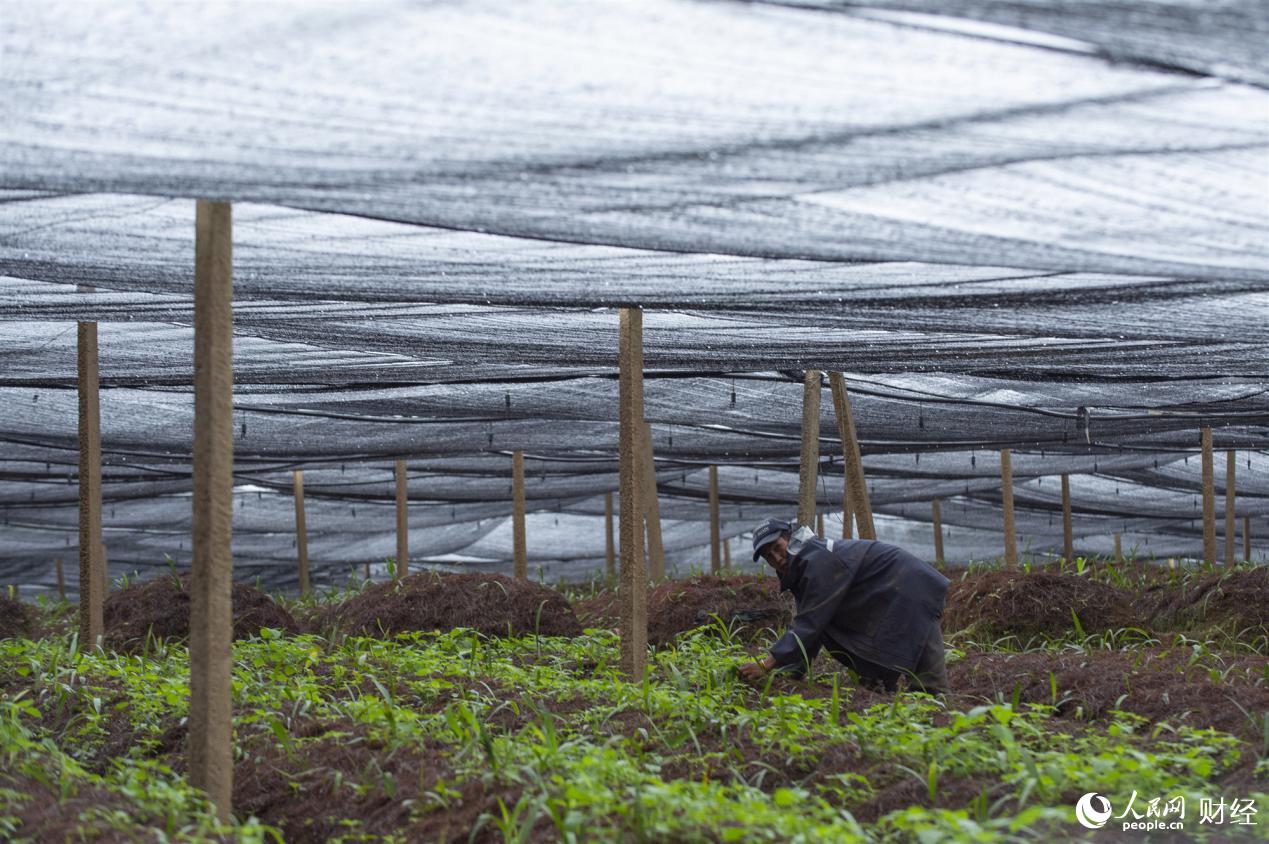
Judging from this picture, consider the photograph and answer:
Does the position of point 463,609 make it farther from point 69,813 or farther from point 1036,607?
point 69,813

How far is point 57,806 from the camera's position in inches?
145

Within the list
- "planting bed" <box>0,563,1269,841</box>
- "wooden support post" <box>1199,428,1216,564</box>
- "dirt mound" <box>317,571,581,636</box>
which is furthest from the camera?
"wooden support post" <box>1199,428,1216,564</box>

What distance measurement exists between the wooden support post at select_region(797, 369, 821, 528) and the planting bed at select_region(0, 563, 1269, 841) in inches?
48.2

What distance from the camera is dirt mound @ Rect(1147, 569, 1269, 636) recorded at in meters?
8.12

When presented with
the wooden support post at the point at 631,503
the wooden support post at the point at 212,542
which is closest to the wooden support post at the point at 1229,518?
the wooden support post at the point at 631,503

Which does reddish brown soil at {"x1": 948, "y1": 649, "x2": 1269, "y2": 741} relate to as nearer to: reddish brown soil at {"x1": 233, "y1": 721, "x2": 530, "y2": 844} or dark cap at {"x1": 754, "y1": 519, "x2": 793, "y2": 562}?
dark cap at {"x1": 754, "y1": 519, "x2": 793, "y2": 562}

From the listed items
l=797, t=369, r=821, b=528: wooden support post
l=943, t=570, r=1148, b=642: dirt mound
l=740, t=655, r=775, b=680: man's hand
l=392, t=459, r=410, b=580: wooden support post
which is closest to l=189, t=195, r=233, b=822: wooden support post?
l=740, t=655, r=775, b=680: man's hand

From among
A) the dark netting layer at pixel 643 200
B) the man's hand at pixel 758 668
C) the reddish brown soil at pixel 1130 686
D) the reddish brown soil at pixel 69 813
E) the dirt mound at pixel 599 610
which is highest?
the dark netting layer at pixel 643 200

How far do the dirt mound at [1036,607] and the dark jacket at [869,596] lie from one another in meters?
2.24

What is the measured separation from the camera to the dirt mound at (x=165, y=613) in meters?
7.80

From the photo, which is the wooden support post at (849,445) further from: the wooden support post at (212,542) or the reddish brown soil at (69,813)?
the reddish brown soil at (69,813)

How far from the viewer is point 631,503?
6039mm

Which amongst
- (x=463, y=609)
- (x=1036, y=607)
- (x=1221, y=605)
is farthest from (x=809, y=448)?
(x=1221, y=605)

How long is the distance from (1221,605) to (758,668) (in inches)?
169
